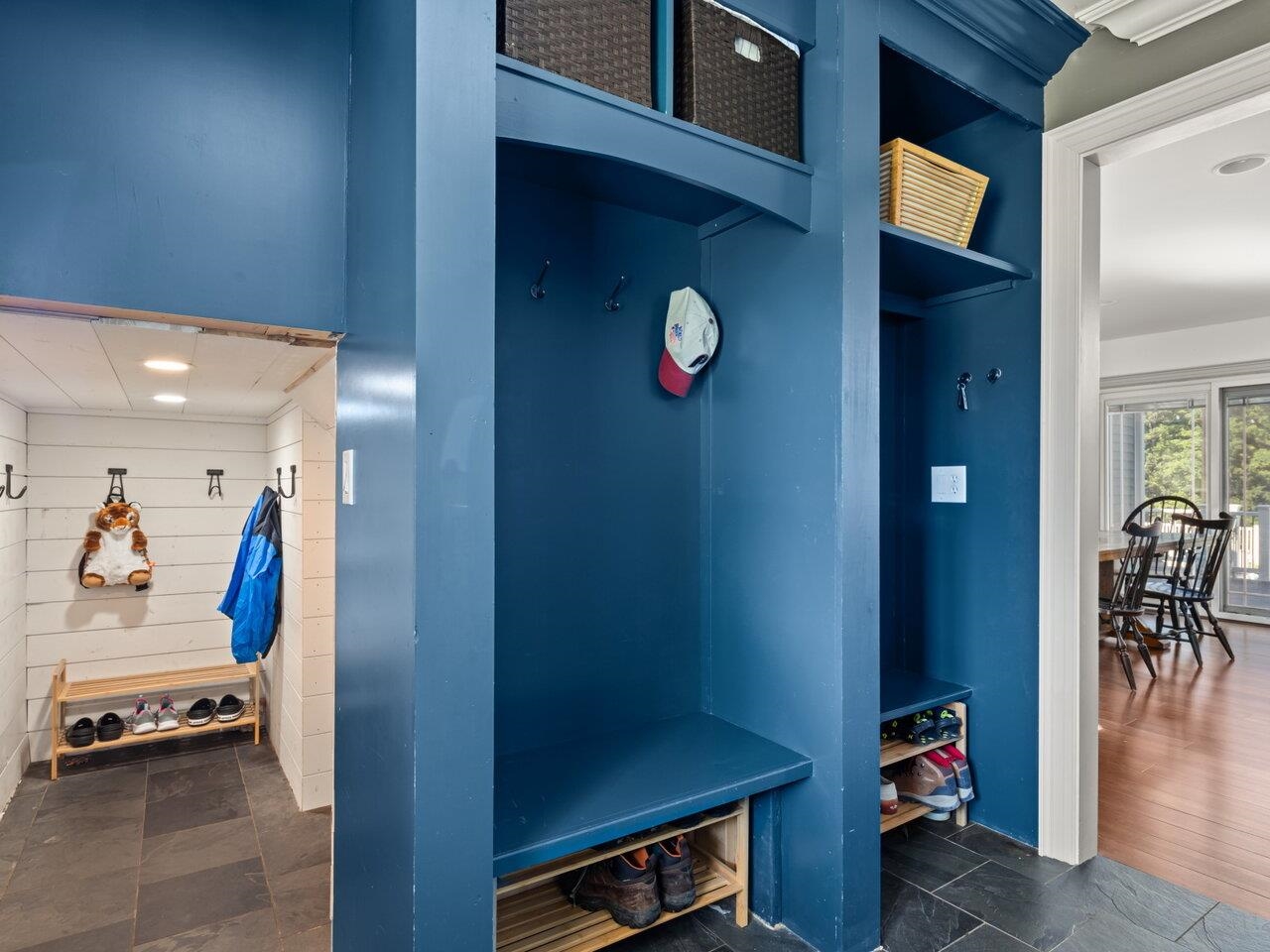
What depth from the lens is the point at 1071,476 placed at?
7.31 ft

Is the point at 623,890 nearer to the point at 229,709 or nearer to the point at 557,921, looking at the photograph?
the point at 557,921

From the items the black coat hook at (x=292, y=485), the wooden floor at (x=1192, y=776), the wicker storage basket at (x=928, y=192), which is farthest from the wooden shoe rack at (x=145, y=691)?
the wooden floor at (x=1192, y=776)

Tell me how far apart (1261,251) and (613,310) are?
4.59 meters

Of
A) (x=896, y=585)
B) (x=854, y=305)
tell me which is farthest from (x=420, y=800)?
(x=896, y=585)

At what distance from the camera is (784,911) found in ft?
6.37

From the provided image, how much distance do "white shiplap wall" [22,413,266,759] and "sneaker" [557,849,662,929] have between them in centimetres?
286

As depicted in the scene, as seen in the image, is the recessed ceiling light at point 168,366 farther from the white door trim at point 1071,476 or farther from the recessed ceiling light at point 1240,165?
the recessed ceiling light at point 1240,165

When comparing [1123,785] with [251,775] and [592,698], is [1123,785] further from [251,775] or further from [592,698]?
[251,775]

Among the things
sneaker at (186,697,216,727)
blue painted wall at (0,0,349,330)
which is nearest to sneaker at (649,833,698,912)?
blue painted wall at (0,0,349,330)

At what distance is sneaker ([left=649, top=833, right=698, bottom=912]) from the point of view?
1818 millimetres

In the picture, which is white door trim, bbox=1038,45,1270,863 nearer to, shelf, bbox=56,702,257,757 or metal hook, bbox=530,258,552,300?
metal hook, bbox=530,258,552,300

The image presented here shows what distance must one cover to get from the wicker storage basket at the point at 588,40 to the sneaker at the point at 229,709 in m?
3.35

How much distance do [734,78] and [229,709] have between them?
3.55m

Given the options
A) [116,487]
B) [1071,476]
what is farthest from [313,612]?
[1071,476]
